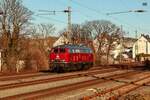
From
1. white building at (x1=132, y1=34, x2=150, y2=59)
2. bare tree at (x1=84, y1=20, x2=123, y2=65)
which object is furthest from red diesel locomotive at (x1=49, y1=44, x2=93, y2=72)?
white building at (x1=132, y1=34, x2=150, y2=59)

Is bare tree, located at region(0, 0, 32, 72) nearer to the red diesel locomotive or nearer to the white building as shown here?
the red diesel locomotive

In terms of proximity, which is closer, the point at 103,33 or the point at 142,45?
the point at 103,33

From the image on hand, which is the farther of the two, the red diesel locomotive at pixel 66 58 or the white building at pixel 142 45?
the white building at pixel 142 45

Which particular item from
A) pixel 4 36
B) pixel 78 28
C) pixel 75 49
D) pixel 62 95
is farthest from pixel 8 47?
pixel 78 28

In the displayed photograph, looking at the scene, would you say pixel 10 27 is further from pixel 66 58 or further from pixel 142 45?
pixel 142 45

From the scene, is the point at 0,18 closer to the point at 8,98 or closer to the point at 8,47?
the point at 8,47

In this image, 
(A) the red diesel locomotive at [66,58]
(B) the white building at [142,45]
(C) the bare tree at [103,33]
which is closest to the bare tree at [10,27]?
(A) the red diesel locomotive at [66,58]

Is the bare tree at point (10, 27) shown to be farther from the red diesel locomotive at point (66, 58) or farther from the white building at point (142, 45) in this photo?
the white building at point (142, 45)

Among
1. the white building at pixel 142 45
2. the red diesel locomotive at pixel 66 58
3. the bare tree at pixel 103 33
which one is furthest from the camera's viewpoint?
the white building at pixel 142 45

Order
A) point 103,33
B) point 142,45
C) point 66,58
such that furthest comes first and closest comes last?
point 142,45
point 103,33
point 66,58

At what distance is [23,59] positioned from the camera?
150 ft

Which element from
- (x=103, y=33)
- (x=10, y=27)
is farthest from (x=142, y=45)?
(x=10, y=27)

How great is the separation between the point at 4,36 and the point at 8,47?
4.44ft

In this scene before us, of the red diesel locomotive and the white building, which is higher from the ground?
the white building
